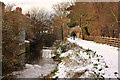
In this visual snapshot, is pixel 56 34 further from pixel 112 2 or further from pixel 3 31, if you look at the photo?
pixel 3 31

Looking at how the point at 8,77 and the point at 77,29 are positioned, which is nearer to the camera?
the point at 8,77

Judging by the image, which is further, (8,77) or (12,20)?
(12,20)

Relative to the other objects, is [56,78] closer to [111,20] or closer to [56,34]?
[111,20]

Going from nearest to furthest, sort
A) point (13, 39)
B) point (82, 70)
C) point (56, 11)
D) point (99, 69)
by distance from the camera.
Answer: point (99, 69) < point (82, 70) < point (13, 39) < point (56, 11)

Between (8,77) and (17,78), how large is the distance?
63 cm

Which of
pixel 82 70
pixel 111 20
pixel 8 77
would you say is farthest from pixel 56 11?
pixel 82 70

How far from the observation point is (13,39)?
10344 millimetres

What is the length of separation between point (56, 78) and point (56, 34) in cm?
4088

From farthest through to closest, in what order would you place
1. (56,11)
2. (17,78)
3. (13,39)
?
(56,11)
(13,39)
(17,78)

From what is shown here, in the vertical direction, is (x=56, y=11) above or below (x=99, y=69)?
above

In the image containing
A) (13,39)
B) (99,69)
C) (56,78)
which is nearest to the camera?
→ (99,69)

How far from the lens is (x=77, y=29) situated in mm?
37406

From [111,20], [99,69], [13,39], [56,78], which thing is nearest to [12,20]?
[13,39]

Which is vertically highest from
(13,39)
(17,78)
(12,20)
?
(12,20)
